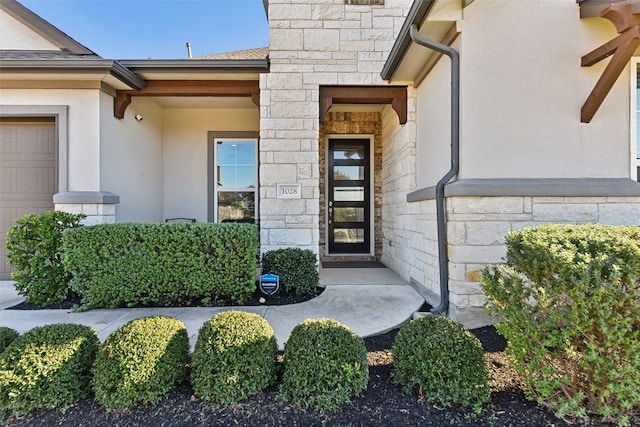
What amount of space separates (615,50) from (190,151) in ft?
20.6

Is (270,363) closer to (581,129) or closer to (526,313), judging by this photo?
(526,313)

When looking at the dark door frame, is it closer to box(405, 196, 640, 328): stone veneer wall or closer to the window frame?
the window frame

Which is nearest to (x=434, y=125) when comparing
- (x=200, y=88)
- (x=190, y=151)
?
(x=200, y=88)

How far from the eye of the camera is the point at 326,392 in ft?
6.23

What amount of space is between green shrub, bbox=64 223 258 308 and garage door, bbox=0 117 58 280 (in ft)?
5.74

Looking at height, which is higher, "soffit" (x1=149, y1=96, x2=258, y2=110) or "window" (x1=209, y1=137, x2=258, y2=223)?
"soffit" (x1=149, y1=96, x2=258, y2=110)

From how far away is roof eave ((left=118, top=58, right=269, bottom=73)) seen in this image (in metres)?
4.51

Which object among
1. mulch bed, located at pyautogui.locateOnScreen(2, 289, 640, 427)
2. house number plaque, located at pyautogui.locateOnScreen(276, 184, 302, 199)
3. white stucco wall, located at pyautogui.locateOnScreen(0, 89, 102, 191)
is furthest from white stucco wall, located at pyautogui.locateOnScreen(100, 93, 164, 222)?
mulch bed, located at pyautogui.locateOnScreen(2, 289, 640, 427)

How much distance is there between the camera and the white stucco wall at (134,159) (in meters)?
4.59

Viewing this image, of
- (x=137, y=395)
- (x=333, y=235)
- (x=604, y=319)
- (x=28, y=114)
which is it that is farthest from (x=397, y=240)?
(x=28, y=114)

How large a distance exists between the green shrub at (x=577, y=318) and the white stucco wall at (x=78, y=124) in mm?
5192

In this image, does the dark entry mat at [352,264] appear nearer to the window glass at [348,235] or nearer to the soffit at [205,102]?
the window glass at [348,235]

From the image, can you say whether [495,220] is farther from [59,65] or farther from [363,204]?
[59,65]

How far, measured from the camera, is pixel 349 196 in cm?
669
